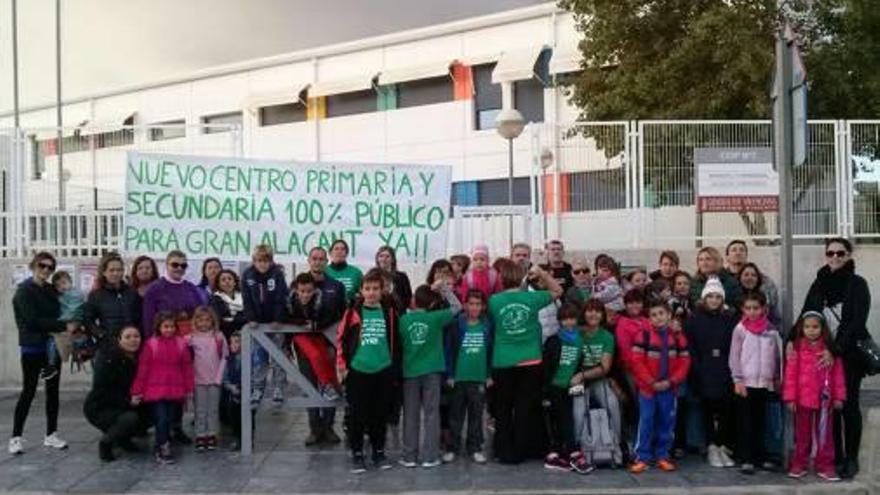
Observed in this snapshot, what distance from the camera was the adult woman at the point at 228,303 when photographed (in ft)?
31.7

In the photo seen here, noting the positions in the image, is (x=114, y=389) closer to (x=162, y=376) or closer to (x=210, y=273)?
(x=162, y=376)

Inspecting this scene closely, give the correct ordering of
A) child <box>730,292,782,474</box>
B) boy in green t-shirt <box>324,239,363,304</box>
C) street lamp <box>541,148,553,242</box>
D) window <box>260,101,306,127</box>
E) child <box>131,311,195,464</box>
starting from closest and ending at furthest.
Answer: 1. child <box>730,292,782,474</box>
2. child <box>131,311,195,464</box>
3. boy in green t-shirt <box>324,239,363,304</box>
4. street lamp <box>541,148,553,242</box>
5. window <box>260,101,306,127</box>

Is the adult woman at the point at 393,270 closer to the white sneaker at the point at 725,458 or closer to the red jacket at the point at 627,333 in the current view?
the red jacket at the point at 627,333

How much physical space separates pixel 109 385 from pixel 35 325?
2.76 ft

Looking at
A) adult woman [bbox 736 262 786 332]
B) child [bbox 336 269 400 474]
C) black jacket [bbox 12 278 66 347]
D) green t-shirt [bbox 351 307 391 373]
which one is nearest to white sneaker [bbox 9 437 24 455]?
black jacket [bbox 12 278 66 347]

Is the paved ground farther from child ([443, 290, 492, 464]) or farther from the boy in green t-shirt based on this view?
the boy in green t-shirt

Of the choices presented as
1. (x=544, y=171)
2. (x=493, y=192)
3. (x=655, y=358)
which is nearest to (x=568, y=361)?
(x=655, y=358)

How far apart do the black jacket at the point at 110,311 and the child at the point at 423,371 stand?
257 centimetres

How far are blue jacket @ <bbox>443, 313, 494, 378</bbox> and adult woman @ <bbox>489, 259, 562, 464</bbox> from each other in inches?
2.6

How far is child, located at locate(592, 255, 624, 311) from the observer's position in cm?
930

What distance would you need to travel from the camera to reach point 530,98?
31016 millimetres

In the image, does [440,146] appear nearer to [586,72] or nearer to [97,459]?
[586,72]

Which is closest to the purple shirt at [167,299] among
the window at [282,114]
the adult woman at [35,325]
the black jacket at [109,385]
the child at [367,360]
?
the black jacket at [109,385]

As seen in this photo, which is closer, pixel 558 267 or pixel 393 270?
pixel 393 270
